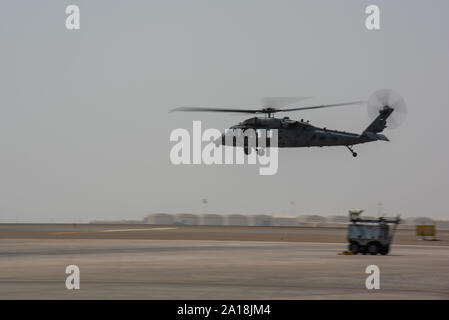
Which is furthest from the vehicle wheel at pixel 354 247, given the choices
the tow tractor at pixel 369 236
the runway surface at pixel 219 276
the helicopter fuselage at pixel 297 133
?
the helicopter fuselage at pixel 297 133

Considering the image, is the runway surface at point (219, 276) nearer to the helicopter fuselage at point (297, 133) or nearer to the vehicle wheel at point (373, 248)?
the vehicle wheel at point (373, 248)

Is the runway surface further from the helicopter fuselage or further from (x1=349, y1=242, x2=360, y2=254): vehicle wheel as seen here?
the helicopter fuselage

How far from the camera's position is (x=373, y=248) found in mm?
54500

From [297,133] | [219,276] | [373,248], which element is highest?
[297,133]

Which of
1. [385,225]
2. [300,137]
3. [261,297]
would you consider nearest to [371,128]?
[300,137]

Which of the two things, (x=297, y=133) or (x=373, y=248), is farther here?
(x=297, y=133)

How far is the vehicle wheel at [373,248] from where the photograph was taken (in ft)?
178

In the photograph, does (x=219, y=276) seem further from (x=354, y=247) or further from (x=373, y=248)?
(x=354, y=247)

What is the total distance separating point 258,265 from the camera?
1736 inches

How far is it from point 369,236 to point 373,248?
86 cm

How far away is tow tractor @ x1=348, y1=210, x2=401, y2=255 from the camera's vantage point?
177ft

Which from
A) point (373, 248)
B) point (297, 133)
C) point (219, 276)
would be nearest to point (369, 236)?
point (373, 248)

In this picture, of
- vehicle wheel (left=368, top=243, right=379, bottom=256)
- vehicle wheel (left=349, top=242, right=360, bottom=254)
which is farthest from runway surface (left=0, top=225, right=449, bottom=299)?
vehicle wheel (left=349, top=242, right=360, bottom=254)
